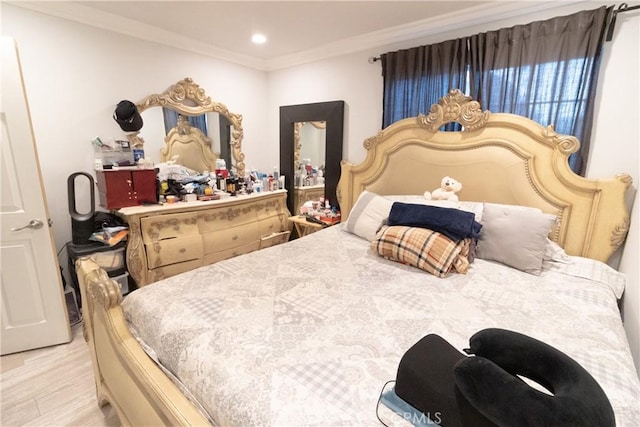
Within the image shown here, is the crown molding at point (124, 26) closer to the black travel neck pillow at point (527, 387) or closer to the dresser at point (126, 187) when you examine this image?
the dresser at point (126, 187)

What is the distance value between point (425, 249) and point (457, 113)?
3.84ft

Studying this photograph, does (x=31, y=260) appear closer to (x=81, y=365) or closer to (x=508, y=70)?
(x=81, y=365)

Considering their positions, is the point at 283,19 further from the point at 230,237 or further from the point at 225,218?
the point at 230,237

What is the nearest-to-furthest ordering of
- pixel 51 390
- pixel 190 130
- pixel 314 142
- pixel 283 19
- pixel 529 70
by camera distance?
pixel 51 390, pixel 529 70, pixel 283 19, pixel 190 130, pixel 314 142

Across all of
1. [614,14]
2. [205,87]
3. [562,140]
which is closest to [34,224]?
[205,87]

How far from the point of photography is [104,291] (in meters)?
1.24

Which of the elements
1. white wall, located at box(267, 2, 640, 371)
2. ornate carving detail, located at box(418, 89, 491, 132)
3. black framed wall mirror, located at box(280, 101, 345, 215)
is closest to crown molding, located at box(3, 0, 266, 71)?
black framed wall mirror, located at box(280, 101, 345, 215)

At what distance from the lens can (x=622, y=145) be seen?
1818 mm

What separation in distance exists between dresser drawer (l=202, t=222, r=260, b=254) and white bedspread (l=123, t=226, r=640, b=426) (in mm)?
1135

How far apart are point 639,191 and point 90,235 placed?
12.1 ft

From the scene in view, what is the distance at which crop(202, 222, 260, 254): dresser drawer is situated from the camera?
9.01ft

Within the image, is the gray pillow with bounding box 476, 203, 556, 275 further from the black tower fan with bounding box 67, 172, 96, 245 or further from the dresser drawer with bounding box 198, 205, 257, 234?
the black tower fan with bounding box 67, 172, 96, 245

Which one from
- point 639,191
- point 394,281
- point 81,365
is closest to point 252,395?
point 394,281

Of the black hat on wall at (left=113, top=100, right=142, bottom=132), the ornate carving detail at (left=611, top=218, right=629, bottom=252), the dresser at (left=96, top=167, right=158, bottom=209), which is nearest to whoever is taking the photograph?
the ornate carving detail at (left=611, top=218, right=629, bottom=252)
